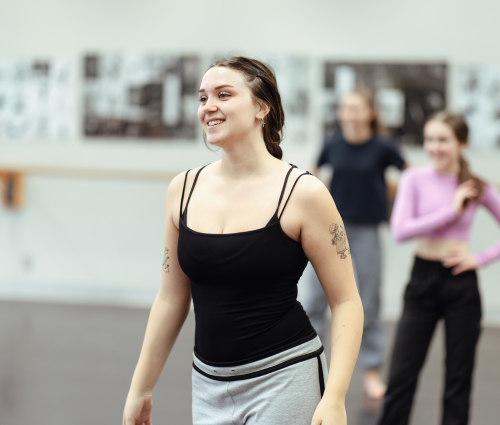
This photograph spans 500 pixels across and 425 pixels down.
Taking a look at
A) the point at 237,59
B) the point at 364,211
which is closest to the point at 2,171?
the point at 364,211

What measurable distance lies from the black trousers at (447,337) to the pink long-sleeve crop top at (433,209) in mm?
153

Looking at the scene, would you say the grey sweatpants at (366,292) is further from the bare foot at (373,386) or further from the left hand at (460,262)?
the left hand at (460,262)

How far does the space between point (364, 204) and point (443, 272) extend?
113 cm

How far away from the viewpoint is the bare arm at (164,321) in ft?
4.73

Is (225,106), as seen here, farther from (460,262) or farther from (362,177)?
(362,177)

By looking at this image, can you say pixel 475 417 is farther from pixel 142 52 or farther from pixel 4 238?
pixel 4 238

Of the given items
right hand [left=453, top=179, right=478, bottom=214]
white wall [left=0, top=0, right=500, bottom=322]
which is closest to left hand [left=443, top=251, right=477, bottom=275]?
right hand [left=453, top=179, right=478, bottom=214]

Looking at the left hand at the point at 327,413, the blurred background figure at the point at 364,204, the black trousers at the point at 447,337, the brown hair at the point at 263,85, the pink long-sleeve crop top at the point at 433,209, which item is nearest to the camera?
the left hand at the point at 327,413

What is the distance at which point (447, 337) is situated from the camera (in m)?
2.37

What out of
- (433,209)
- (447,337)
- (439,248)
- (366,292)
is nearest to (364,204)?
(366,292)

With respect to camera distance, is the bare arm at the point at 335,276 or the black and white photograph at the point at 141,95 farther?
the black and white photograph at the point at 141,95

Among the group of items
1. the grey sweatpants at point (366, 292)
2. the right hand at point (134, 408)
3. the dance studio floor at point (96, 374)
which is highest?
the right hand at point (134, 408)

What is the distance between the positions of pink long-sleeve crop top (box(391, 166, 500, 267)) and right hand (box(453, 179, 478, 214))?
2 cm

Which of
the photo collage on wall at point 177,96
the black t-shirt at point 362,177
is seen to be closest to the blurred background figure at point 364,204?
the black t-shirt at point 362,177
